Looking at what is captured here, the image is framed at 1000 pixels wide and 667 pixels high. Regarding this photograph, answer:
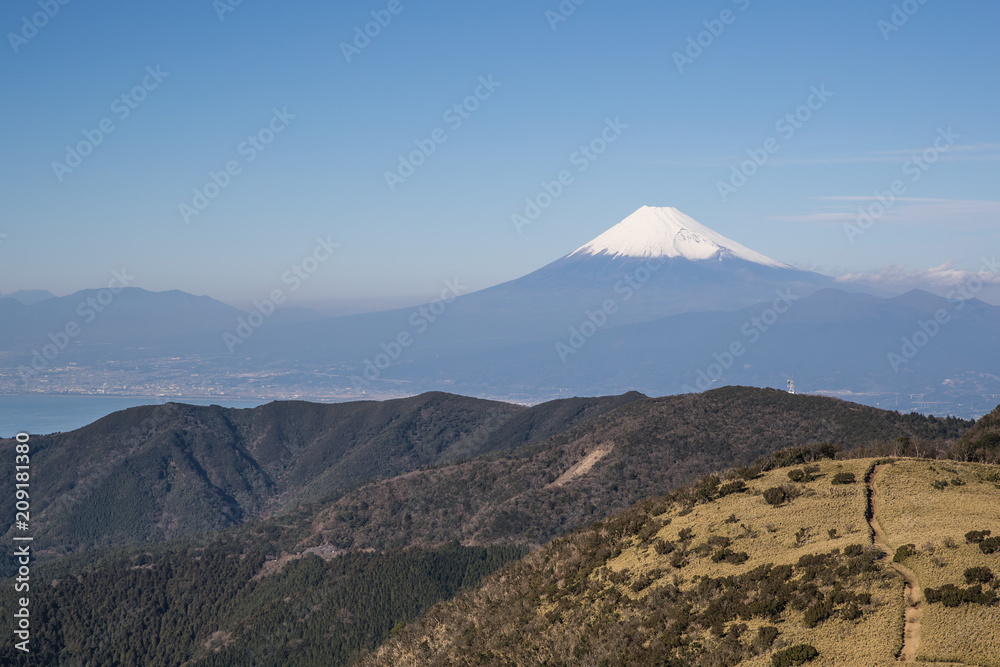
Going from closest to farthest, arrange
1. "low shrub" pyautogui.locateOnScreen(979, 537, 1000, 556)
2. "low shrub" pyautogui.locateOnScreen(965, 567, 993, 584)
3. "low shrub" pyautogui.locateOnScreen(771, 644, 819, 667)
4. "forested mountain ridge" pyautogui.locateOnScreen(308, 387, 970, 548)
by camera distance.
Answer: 1. "low shrub" pyautogui.locateOnScreen(771, 644, 819, 667)
2. "low shrub" pyautogui.locateOnScreen(965, 567, 993, 584)
3. "low shrub" pyautogui.locateOnScreen(979, 537, 1000, 556)
4. "forested mountain ridge" pyautogui.locateOnScreen(308, 387, 970, 548)

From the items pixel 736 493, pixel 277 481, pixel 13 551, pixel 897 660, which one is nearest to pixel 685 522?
pixel 736 493

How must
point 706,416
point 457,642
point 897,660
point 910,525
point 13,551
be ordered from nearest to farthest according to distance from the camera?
point 897,660 < point 910,525 < point 457,642 < point 706,416 < point 13,551

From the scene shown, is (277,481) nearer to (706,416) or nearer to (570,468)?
(570,468)

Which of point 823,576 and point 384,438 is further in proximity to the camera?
point 384,438

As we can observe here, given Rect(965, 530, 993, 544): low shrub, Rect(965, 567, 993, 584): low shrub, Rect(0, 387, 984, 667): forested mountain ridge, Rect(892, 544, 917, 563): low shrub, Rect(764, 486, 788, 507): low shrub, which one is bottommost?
Rect(0, 387, 984, 667): forested mountain ridge

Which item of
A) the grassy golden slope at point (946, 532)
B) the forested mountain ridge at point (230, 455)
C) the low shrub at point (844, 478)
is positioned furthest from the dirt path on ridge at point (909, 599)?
the forested mountain ridge at point (230, 455)

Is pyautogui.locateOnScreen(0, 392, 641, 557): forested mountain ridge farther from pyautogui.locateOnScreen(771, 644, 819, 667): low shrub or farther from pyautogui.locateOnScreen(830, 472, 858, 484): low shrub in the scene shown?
pyautogui.locateOnScreen(771, 644, 819, 667): low shrub

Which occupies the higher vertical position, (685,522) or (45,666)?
(685,522)

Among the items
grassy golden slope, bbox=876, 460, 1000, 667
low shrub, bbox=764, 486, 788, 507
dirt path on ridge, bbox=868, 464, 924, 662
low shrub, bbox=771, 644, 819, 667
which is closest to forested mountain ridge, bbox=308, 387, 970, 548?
grassy golden slope, bbox=876, 460, 1000, 667
